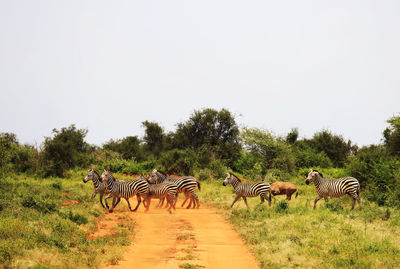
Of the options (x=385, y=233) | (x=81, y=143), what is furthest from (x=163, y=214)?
(x=81, y=143)

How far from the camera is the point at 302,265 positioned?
899 cm

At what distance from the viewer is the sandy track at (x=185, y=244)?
9.36 m

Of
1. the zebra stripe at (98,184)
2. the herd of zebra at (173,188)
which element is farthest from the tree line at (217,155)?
the zebra stripe at (98,184)

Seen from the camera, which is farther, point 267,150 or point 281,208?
point 267,150

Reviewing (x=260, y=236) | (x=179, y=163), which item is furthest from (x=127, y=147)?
(x=260, y=236)

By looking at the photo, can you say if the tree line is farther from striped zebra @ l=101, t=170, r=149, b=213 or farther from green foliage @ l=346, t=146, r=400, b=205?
striped zebra @ l=101, t=170, r=149, b=213

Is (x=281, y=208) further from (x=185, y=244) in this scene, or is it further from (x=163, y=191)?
(x=185, y=244)

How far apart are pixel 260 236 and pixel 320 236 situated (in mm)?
1713

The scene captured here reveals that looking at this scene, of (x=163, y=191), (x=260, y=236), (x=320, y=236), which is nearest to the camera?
(x=320, y=236)

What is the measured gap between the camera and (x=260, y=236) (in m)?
11.9

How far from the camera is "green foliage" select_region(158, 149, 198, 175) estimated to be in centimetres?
3256

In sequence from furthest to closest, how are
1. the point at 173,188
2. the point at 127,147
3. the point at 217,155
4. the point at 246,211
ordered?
the point at 127,147
the point at 217,155
the point at 173,188
the point at 246,211

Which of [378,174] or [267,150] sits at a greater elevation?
[267,150]

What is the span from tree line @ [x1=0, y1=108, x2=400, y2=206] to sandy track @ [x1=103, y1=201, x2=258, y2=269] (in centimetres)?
854
